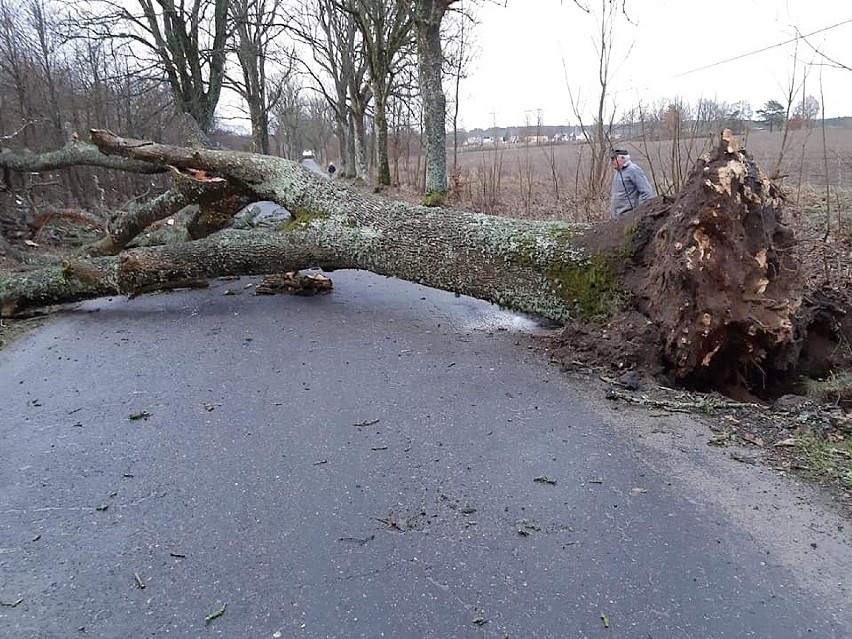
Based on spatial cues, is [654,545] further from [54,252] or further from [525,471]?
[54,252]

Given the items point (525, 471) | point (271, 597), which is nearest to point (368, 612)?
point (271, 597)

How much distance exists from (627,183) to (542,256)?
1869mm

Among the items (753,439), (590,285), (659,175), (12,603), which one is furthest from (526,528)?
(659,175)

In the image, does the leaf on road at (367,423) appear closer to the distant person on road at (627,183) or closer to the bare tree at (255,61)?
the distant person on road at (627,183)

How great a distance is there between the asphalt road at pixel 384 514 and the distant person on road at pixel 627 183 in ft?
8.93

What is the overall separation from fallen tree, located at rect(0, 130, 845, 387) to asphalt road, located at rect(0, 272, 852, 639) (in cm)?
89

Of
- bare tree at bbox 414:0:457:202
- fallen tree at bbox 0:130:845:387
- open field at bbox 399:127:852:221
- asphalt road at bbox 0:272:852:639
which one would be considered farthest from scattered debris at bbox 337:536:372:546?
bare tree at bbox 414:0:457:202

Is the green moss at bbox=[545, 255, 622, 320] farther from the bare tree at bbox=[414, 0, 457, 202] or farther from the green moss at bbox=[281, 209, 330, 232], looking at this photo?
the bare tree at bbox=[414, 0, 457, 202]

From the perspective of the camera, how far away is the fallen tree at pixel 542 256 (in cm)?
368

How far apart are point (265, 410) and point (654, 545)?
2.39 metres

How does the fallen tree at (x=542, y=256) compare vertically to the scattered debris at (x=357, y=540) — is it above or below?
above

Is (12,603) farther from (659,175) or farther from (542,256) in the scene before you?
(659,175)

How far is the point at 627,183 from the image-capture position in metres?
6.00

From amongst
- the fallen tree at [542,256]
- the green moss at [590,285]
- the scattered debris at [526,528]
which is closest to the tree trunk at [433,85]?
the fallen tree at [542,256]
